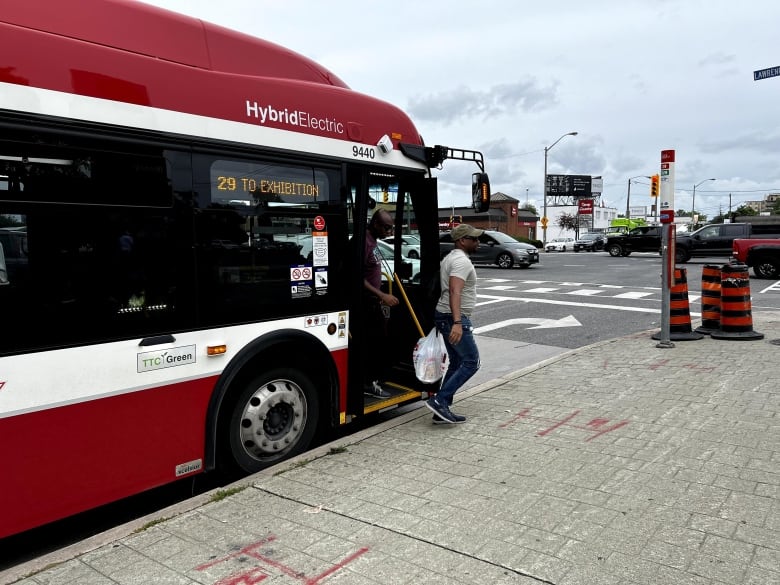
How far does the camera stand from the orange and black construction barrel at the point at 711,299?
32.4ft

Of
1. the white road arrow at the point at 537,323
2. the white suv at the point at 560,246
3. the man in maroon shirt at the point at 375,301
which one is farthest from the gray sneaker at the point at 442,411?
the white suv at the point at 560,246

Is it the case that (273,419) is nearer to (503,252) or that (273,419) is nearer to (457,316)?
(457,316)

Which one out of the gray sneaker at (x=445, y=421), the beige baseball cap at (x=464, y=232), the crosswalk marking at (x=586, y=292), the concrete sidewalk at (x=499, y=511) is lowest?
the concrete sidewalk at (x=499, y=511)

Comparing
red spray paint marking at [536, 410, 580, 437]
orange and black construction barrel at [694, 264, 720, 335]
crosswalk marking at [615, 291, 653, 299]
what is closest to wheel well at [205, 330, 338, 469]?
red spray paint marking at [536, 410, 580, 437]

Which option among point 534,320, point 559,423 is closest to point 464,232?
point 559,423

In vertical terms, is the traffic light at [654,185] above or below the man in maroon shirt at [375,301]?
above

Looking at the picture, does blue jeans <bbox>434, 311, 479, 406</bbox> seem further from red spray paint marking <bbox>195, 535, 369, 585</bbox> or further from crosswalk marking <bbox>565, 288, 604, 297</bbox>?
crosswalk marking <bbox>565, 288, 604, 297</bbox>

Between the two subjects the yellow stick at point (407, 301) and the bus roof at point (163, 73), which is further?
the yellow stick at point (407, 301)

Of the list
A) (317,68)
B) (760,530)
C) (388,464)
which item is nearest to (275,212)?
(317,68)

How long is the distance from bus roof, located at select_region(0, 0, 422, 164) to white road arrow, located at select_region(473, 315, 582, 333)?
→ 7.18 m

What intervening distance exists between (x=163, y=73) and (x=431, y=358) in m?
3.17

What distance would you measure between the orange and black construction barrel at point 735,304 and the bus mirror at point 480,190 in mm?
5431

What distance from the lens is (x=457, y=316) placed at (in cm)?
524

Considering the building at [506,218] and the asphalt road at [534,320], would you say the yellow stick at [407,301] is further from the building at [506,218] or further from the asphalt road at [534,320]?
the building at [506,218]
